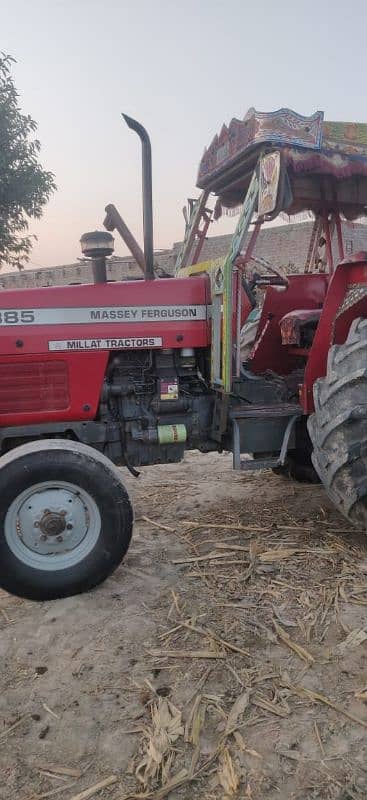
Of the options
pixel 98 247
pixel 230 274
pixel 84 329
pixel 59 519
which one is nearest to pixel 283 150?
pixel 230 274

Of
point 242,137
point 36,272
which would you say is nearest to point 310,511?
point 242,137

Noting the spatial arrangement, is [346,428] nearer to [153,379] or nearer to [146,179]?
[153,379]

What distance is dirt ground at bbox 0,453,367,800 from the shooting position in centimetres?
183

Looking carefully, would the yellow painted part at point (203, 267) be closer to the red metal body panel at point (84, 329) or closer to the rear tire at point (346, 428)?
the red metal body panel at point (84, 329)

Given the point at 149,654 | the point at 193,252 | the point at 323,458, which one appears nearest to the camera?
the point at 149,654

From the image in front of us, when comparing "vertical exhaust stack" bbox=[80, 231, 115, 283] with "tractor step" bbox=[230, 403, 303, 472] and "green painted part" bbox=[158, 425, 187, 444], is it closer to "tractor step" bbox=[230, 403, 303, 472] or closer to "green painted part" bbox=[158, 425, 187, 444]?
"green painted part" bbox=[158, 425, 187, 444]

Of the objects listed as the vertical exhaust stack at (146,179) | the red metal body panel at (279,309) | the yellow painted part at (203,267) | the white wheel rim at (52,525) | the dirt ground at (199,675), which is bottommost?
the dirt ground at (199,675)

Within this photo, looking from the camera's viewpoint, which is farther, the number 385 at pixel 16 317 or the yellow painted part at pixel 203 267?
the yellow painted part at pixel 203 267

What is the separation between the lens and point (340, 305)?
3.51m

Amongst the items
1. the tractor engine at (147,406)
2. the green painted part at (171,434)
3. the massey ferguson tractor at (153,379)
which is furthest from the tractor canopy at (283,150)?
the green painted part at (171,434)

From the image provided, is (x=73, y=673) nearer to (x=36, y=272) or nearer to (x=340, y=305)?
(x=340, y=305)

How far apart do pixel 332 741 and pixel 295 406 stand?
214 cm

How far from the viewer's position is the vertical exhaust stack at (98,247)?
3.32 meters

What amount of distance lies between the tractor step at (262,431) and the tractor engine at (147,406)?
32 centimetres
